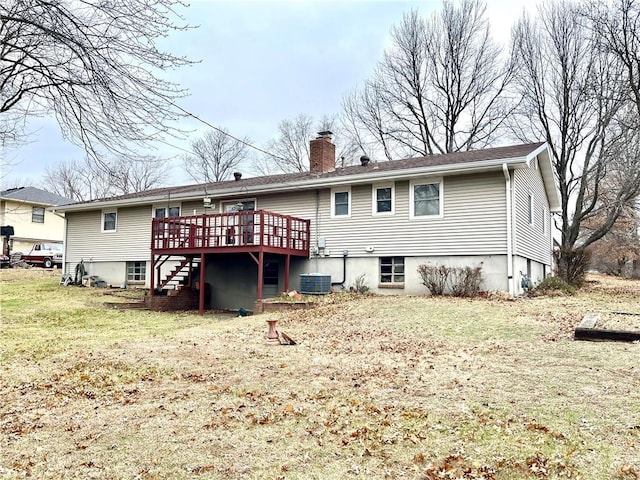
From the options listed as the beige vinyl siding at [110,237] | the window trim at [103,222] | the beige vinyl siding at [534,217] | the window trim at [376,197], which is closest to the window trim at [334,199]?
the window trim at [376,197]

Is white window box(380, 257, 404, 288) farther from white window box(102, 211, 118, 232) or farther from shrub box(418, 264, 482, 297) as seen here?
white window box(102, 211, 118, 232)

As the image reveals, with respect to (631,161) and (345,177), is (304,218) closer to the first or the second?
(345,177)

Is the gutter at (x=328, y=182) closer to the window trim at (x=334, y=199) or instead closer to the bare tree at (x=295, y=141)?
the window trim at (x=334, y=199)

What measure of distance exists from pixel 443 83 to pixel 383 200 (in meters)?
17.2

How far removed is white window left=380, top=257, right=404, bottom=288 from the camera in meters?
15.4

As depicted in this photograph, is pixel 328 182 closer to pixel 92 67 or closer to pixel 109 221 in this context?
pixel 109 221

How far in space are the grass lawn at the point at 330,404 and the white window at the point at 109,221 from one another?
1219 cm

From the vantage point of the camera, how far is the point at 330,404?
5.11 metres

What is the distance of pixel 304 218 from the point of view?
17.1 meters

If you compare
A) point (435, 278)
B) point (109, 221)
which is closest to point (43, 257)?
point (109, 221)

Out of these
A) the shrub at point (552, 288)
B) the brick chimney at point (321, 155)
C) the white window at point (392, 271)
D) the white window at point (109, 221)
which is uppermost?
the brick chimney at point (321, 155)

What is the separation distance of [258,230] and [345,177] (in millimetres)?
3217

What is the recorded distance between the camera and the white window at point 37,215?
34.4 metres

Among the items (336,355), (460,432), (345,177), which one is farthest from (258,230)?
(460,432)
